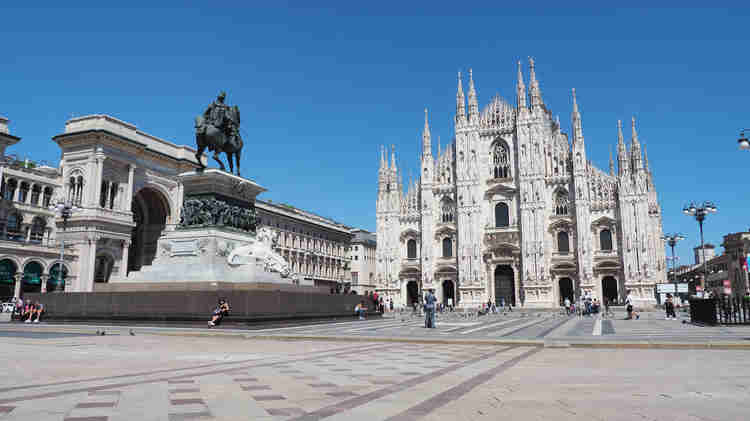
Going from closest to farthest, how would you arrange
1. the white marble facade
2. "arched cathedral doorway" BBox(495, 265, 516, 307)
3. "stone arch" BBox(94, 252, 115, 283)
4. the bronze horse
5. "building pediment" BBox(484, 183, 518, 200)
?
1. the bronze horse
2. "stone arch" BBox(94, 252, 115, 283)
3. the white marble facade
4. "arched cathedral doorway" BBox(495, 265, 516, 307)
5. "building pediment" BBox(484, 183, 518, 200)

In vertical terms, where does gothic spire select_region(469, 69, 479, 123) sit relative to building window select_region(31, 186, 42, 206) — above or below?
above

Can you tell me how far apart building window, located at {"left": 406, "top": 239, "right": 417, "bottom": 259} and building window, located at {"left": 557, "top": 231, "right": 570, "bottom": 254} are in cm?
1485

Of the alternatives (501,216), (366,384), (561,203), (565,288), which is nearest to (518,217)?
(501,216)

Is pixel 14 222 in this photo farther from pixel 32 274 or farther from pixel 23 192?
pixel 32 274

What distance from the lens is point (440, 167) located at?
5859cm

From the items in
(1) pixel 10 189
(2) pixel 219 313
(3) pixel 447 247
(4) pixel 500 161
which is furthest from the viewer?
(3) pixel 447 247

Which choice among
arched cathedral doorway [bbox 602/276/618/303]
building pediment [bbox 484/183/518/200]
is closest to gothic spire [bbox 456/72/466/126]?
building pediment [bbox 484/183/518/200]

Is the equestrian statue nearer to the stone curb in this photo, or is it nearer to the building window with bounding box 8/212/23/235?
the stone curb

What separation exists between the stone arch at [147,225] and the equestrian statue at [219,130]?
121 ft

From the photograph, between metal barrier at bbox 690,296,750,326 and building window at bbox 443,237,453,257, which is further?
building window at bbox 443,237,453,257

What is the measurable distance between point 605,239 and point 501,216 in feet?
33.2

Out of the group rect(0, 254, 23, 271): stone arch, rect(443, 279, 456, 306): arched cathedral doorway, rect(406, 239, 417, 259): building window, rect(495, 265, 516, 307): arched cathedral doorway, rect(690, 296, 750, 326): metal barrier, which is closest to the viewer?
rect(690, 296, 750, 326): metal barrier

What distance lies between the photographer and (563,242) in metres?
52.8

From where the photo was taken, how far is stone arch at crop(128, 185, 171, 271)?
54.0 meters
